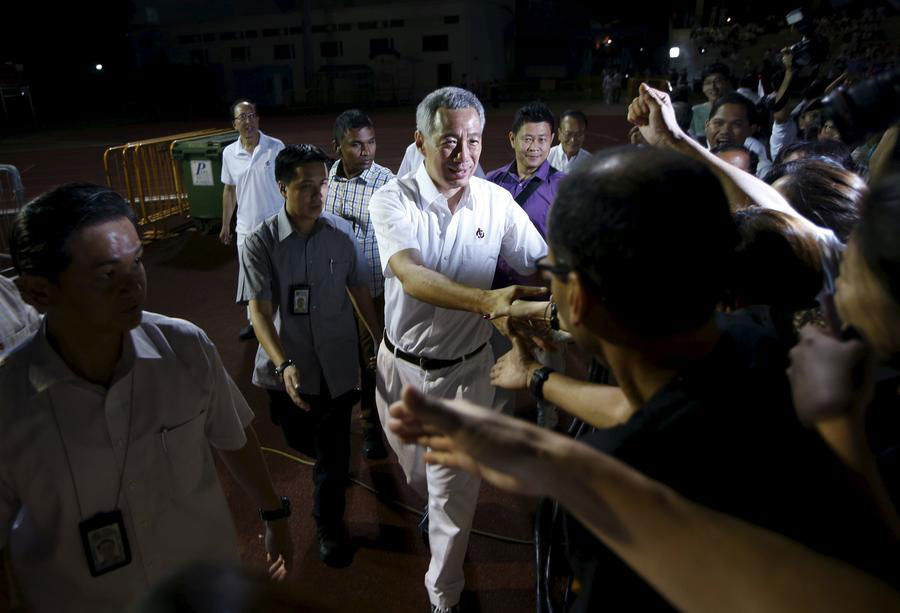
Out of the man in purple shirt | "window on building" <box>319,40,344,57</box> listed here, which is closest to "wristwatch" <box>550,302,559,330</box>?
the man in purple shirt

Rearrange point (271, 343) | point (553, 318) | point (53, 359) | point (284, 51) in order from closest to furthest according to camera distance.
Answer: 1. point (53, 359)
2. point (553, 318)
3. point (271, 343)
4. point (284, 51)

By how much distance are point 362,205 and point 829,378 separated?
148 inches

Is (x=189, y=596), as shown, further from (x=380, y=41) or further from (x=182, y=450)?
(x=380, y=41)

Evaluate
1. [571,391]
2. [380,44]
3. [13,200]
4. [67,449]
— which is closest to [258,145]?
[13,200]

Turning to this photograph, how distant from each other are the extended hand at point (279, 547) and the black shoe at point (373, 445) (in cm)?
193

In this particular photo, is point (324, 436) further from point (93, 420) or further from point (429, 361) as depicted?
point (93, 420)

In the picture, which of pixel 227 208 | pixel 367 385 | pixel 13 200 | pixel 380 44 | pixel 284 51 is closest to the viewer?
pixel 367 385

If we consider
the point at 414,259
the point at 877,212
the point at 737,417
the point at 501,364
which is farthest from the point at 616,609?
the point at 414,259

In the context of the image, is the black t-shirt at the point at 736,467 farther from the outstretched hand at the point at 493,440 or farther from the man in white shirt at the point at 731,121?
the man in white shirt at the point at 731,121

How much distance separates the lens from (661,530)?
0.83 meters

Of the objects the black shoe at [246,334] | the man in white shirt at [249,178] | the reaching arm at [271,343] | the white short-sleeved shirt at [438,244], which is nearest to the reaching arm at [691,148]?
the white short-sleeved shirt at [438,244]

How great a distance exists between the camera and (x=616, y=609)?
104 centimetres

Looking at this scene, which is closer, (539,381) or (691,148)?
(539,381)

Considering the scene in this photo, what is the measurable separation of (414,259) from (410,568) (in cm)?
167
